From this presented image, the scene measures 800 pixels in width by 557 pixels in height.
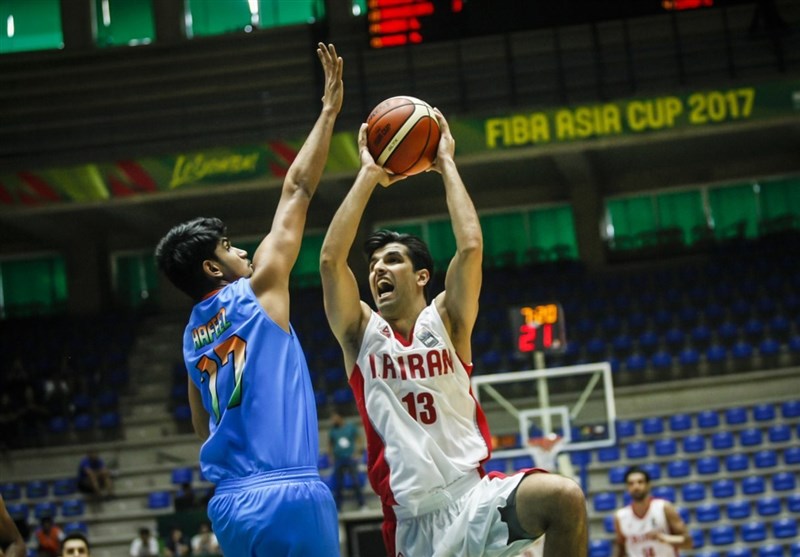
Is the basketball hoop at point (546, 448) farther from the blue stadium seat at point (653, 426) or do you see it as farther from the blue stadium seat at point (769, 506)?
the blue stadium seat at point (653, 426)

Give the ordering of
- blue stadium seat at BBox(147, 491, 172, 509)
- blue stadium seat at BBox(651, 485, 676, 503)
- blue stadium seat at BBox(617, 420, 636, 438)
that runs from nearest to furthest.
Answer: blue stadium seat at BBox(651, 485, 676, 503) < blue stadium seat at BBox(617, 420, 636, 438) < blue stadium seat at BBox(147, 491, 172, 509)

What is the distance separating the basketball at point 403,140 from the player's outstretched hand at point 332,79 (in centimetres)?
42

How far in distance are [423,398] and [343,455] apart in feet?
36.1

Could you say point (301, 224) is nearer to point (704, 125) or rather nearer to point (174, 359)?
point (704, 125)

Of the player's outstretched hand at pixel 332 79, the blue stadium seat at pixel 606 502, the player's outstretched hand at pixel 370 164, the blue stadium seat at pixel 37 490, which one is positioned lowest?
the blue stadium seat at pixel 606 502

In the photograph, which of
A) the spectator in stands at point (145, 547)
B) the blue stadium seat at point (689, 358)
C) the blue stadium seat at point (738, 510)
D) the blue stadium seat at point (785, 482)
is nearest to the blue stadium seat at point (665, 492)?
the blue stadium seat at point (738, 510)

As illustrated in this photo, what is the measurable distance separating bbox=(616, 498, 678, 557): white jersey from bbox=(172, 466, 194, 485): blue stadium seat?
8.96m

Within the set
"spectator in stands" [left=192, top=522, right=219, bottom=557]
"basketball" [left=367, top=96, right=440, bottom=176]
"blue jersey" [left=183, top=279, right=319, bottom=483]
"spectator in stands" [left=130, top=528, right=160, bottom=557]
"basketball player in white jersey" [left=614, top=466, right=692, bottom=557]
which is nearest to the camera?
"blue jersey" [left=183, top=279, right=319, bottom=483]

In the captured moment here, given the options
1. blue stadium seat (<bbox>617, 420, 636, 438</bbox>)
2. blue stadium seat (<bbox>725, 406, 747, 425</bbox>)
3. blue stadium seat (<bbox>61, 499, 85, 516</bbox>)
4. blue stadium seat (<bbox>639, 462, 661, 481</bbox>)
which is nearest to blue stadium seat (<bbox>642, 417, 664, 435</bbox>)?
blue stadium seat (<bbox>617, 420, 636, 438</bbox>)

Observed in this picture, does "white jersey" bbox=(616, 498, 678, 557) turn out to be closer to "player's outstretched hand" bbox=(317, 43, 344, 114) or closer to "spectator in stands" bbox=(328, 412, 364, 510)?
"player's outstretched hand" bbox=(317, 43, 344, 114)

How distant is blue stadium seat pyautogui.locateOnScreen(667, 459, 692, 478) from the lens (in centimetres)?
1442

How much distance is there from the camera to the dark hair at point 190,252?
3.63 metres

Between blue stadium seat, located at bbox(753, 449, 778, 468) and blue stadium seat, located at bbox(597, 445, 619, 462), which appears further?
blue stadium seat, located at bbox(597, 445, 619, 462)

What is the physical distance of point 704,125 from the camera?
52.9ft
